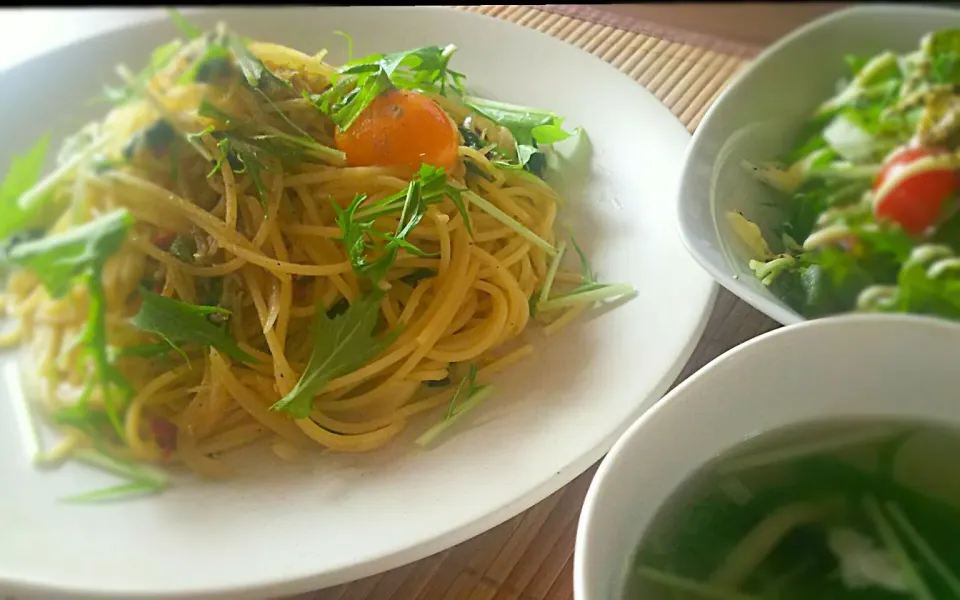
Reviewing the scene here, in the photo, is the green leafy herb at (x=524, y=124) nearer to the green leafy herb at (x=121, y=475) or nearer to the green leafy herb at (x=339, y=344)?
the green leafy herb at (x=339, y=344)

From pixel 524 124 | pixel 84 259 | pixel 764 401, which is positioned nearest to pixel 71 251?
pixel 84 259

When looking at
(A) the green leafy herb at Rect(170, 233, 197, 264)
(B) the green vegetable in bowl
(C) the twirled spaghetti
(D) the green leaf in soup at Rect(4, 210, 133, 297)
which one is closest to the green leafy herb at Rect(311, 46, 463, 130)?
(C) the twirled spaghetti

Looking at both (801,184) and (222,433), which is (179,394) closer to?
(222,433)

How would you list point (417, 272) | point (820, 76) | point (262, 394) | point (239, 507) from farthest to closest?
point (417, 272) < point (262, 394) < point (239, 507) < point (820, 76)

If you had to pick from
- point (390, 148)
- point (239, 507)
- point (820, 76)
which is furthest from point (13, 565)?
point (820, 76)

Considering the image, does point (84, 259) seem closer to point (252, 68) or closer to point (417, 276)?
A: point (252, 68)
